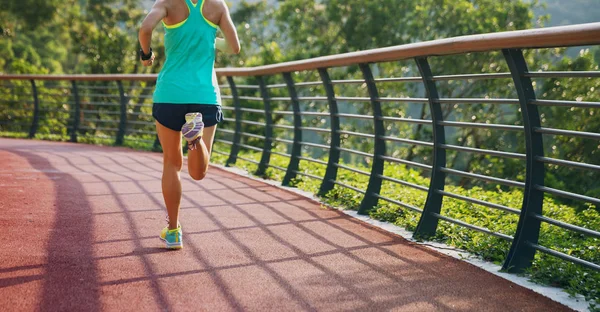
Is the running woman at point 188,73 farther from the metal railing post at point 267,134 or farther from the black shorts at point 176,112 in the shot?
the metal railing post at point 267,134

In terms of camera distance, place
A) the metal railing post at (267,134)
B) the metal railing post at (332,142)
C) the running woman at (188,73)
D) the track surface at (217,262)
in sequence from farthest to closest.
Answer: the metal railing post at (267,134) < the metal railing post at (332,142) < the running woman at (188,73) < the track surface at (217,262)

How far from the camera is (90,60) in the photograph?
30609mm

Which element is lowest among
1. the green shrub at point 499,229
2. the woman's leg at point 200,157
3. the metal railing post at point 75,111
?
the metal railing post at point 75,111

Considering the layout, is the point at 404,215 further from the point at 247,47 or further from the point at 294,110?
the point at 247,47

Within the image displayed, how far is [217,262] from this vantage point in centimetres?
442

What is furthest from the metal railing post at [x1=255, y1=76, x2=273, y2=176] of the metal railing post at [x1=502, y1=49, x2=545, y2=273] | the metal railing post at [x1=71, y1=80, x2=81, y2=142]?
the metal railing post at [x1=71, y1=80, x2=81, y2=142]

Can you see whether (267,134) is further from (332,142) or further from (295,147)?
(332,142)

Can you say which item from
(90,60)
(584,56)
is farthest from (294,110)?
(90,60)

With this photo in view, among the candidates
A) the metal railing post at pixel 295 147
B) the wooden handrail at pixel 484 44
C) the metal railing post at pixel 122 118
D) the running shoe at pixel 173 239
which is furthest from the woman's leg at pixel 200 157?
the metal railing post at pixel 122 118

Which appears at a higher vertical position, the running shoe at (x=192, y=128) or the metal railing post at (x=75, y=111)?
the running shoe at (x=192, y=128)

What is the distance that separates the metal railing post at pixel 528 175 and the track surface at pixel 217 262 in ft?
0.85

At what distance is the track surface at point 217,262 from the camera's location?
11.9 ft

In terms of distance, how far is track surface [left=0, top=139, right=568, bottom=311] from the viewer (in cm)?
364

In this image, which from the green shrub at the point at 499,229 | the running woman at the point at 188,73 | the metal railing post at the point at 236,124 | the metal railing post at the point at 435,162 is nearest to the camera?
the green shrub at the point at 499,229
